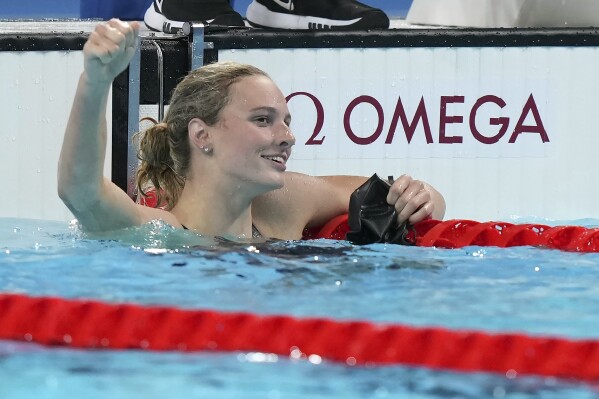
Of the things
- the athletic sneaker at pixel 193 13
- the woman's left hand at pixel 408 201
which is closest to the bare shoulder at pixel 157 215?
the woman's left hand at pixel 408 201

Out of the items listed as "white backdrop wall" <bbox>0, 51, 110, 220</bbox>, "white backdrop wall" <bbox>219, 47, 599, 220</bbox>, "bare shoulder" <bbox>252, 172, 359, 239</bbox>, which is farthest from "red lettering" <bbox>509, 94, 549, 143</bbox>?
"white backdrop wall" <bbox>0, 51, 110, 220</bbox>

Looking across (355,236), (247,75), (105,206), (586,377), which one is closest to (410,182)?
(355,236)

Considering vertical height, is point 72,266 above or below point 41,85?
below

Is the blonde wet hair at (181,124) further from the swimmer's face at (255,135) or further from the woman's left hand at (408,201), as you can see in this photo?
the woman's left hand at (408,201)

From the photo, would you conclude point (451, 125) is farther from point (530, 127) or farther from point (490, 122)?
point (530, 127)

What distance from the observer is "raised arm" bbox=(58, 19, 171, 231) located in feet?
6.59

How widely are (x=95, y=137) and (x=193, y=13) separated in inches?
53.0

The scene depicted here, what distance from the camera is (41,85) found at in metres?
3.18

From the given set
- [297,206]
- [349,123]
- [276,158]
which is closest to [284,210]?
[297,206]

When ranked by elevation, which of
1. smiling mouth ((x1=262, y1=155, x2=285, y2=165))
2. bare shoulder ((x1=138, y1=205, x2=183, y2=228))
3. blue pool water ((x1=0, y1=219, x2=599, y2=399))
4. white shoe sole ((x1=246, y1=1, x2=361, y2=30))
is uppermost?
white shoe sole ((x1=246, y1=1, x2=361, y2=30))

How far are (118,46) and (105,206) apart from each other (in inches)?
15.7

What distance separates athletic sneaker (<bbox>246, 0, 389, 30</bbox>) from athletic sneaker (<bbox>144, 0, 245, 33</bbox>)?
93 mm

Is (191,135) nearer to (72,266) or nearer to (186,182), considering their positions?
(186,182)

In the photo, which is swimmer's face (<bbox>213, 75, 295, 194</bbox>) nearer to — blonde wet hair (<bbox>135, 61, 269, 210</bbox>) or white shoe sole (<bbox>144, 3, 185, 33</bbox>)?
blonde wet hair (<bbox>135, 61, 269, 210</bbox>)
